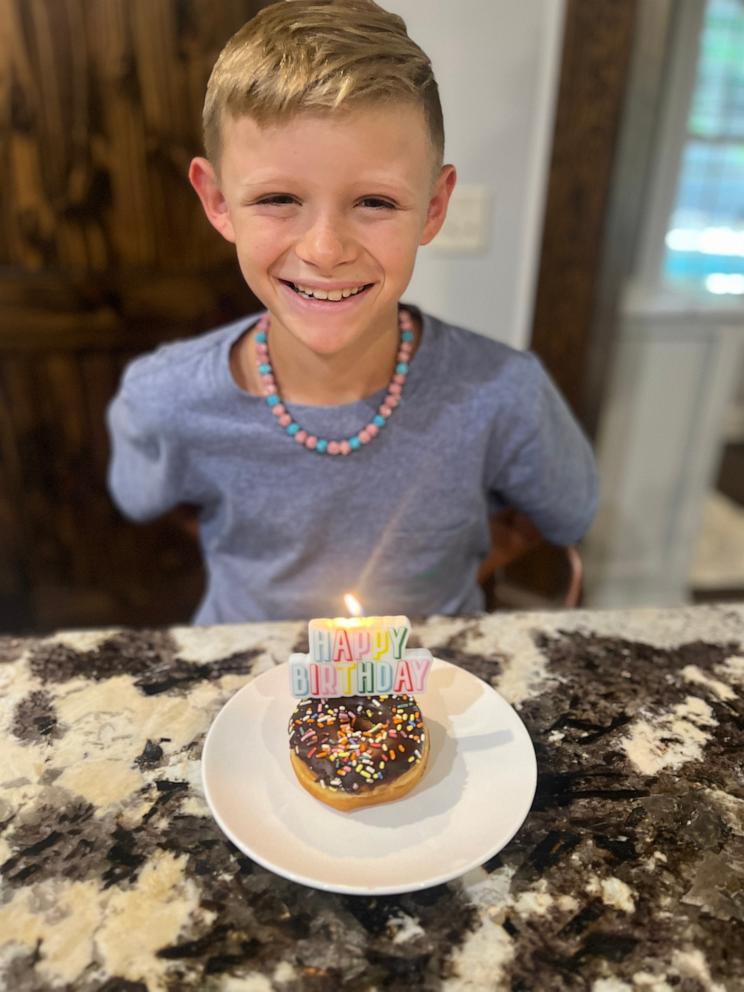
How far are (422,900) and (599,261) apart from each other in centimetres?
153

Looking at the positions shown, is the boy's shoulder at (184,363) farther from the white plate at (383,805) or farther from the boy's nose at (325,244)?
the white plate at (383,805)

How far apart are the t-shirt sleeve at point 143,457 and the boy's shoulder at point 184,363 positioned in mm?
11

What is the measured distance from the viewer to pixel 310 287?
0.78 metres

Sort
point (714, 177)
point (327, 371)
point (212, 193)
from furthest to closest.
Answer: point (714, 177)
point (327, 371)
point (212, 193)

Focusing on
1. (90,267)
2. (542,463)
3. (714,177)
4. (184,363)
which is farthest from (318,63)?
(714,177)

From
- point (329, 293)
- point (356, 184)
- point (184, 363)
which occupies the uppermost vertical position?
point (356, 184)

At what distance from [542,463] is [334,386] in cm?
29

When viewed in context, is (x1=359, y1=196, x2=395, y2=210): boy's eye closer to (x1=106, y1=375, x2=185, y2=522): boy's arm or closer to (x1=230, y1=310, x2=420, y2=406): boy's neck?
(x1=230, y1=310, x2=420, y2=406): boy's neck

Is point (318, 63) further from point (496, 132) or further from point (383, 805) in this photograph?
point (496, 132)

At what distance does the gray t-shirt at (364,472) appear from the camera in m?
1.00

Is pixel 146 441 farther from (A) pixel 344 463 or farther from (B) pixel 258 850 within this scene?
(B) pixel 258 850

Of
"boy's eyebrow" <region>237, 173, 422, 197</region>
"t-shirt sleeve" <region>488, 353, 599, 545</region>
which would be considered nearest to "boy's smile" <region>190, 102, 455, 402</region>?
"boy's eyebrow" <region>237, 173, 422, 197</region>

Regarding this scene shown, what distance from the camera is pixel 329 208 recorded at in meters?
0.72

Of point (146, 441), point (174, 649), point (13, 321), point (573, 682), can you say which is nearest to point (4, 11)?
point (13, 321)
